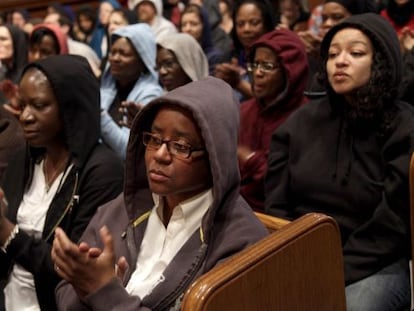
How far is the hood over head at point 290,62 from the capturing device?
2.41 meters

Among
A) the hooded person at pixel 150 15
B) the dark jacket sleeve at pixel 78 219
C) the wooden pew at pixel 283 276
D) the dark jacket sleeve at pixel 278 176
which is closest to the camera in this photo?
the wooden pew at pixel 283 276

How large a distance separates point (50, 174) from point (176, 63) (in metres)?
1.22

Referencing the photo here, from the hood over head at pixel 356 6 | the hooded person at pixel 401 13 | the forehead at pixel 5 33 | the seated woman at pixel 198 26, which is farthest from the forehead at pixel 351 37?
the forehead at pixel 5 33

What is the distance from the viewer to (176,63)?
2920mm

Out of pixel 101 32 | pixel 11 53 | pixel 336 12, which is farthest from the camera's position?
pixel 101 32

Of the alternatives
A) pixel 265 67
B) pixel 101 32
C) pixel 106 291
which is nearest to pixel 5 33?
pixel 101 32

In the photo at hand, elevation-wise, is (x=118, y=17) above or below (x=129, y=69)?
below

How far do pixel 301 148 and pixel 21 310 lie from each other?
928mm

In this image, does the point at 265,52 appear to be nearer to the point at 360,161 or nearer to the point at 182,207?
the point at 360,161

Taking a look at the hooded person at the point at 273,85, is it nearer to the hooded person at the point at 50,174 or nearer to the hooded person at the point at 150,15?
the hooded person at the point at 50,174

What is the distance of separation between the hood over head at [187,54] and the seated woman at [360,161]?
0.99 meters

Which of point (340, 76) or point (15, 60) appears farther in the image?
point (15, 60)

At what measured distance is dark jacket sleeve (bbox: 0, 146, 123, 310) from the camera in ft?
5.42

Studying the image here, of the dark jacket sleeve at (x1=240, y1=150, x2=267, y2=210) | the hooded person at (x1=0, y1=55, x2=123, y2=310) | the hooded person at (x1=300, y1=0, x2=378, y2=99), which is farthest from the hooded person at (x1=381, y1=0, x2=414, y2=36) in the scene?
the hooded person at (x1=0, y1=55, x2=123, y2=310)
